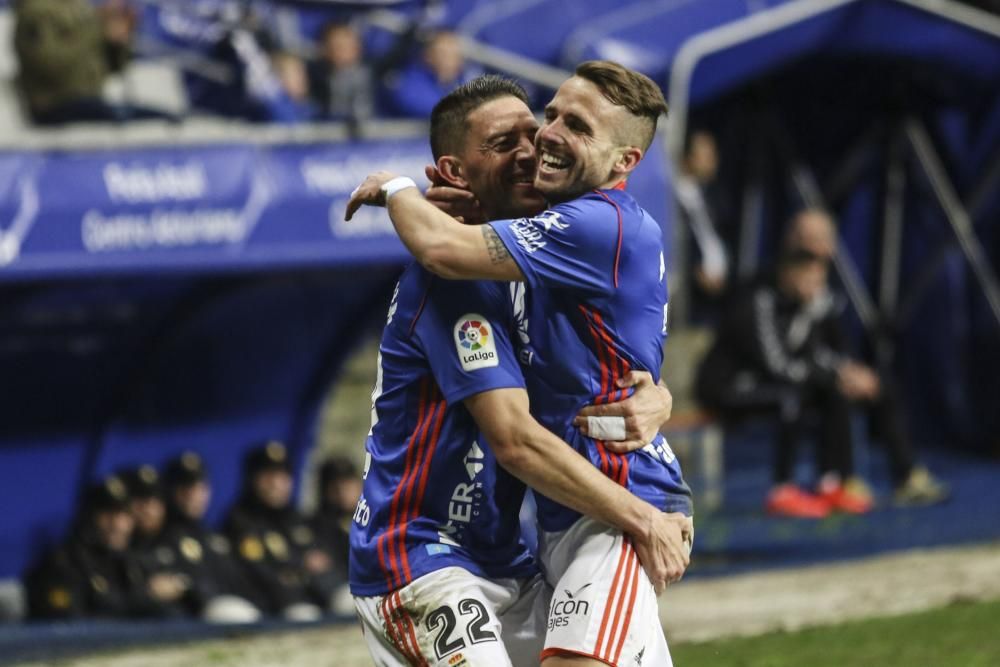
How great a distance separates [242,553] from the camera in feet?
31.9

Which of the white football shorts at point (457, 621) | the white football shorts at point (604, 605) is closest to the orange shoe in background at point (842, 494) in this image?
the white football shorts at point (457, 621)

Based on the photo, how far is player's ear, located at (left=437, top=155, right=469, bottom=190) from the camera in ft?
14.3

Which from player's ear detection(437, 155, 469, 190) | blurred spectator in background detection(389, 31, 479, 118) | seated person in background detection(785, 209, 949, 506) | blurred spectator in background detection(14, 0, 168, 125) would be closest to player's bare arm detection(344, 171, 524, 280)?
player's ear detection(437, 155, 469, 190)

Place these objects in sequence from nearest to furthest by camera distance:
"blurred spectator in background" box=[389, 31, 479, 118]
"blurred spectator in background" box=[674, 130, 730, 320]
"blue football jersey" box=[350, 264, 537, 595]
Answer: "blue football jersey" box=[350, 264, 537, 595]
"blurred spectator in background" box=[389, 31, 479, 118]
"blurred spectator in background" box=[674, 130, 730, 320]

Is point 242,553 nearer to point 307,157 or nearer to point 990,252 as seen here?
point 307,157

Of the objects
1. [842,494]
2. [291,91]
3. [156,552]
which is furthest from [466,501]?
[842,494]

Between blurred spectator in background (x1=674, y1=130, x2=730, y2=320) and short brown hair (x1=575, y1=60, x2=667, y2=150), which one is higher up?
short brown hair (x1=575, y1=60, x2=667, y2=150)

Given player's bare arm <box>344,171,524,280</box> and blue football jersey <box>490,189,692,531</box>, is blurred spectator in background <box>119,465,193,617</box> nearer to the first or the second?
blue football jersey <box>490,189,692,531</box>

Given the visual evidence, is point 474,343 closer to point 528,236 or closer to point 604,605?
point 528,236

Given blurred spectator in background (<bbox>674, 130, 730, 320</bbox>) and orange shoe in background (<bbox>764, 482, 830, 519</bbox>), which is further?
blurred spectator in background (<bbox>674, 130, 730, 320</bbox>)

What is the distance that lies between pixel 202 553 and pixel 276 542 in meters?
A: 0.51

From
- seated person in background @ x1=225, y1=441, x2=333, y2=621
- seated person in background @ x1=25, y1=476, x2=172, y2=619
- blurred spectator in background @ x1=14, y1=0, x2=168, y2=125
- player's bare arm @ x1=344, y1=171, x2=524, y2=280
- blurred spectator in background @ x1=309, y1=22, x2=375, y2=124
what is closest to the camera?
player's bare arm @ x1=344, y1=171, x2=524, y2=280

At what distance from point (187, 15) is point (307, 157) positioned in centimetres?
204

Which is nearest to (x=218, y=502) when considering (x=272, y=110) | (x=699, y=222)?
(x=272, y=110)
